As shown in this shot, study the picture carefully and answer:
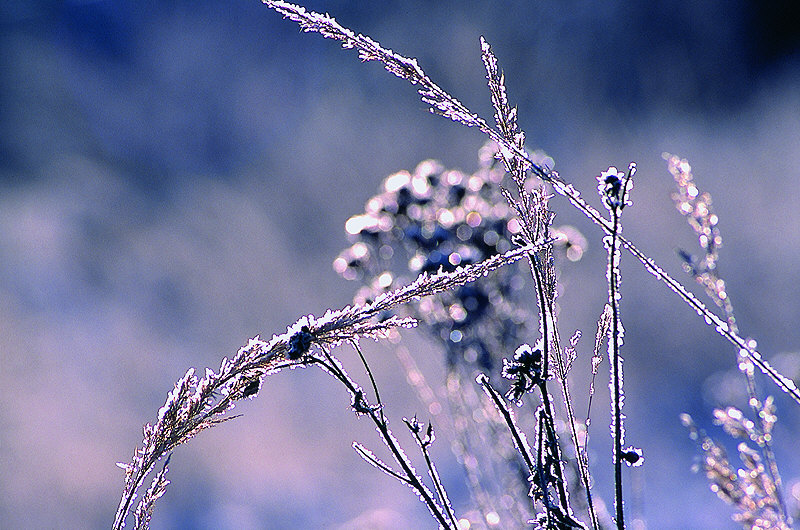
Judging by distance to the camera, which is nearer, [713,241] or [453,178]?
[713,241]

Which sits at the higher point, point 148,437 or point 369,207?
point 369,207

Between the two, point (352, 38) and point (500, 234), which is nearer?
point (352, 38)

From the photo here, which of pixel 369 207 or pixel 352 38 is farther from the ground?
pixel 369 207

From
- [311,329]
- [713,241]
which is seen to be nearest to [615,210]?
[311,329]

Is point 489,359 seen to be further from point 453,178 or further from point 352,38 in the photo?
point 352,38

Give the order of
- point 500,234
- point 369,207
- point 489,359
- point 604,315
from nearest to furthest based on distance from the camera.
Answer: point 604,315 → point 489,359 → point 500,234 → point 369,207

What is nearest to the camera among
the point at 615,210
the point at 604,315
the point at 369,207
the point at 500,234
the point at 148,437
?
the point at 615,210

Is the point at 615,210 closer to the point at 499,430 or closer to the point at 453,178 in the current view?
the point at 499,430

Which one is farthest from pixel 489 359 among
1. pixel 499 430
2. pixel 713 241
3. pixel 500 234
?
pixel 713 241

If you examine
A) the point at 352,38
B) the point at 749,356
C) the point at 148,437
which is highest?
the point at 352,38
